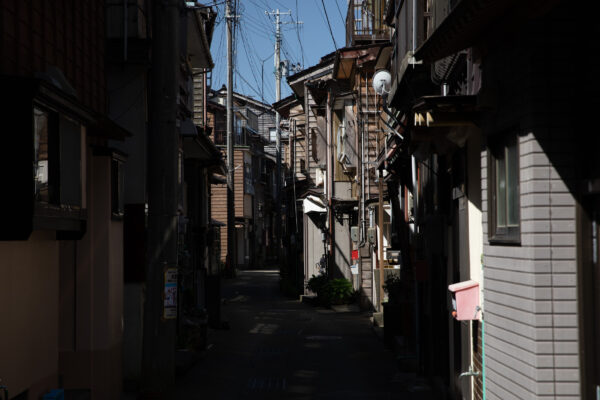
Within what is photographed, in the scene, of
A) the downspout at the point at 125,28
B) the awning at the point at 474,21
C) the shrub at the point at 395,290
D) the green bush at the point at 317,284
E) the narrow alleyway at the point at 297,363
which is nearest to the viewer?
the awning at the point at 474,21

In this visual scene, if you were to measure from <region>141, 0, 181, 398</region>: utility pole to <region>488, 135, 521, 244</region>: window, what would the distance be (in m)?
4.55

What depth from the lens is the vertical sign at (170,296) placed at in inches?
411

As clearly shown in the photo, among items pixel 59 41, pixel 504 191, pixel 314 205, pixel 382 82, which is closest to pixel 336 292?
pixel 314 205

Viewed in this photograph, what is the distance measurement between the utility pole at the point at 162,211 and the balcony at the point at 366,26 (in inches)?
622

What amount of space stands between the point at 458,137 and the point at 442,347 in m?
4.79

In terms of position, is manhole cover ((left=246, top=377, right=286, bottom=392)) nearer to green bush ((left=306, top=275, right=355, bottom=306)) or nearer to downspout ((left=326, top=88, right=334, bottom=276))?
green bush ((left=306, top=275, right=355, bottom=306))

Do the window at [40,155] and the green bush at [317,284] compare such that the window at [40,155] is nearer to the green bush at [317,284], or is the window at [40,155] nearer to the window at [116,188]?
the window at [116,188]

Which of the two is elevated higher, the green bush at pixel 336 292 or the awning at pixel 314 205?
the awning at pixel 314 205

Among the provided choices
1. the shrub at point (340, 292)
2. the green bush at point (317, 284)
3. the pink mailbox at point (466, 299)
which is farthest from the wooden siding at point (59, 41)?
the green bush at point (317, 284)

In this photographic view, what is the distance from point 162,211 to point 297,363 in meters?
7.82

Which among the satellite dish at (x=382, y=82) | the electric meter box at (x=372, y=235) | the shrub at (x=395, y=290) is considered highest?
the satellite dish at (x=382, y=82)

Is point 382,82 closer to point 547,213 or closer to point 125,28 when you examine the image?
point 125,28

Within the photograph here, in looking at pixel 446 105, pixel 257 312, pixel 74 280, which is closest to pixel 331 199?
pixel 257 312

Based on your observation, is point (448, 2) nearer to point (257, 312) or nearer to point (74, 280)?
point (74, 280)
